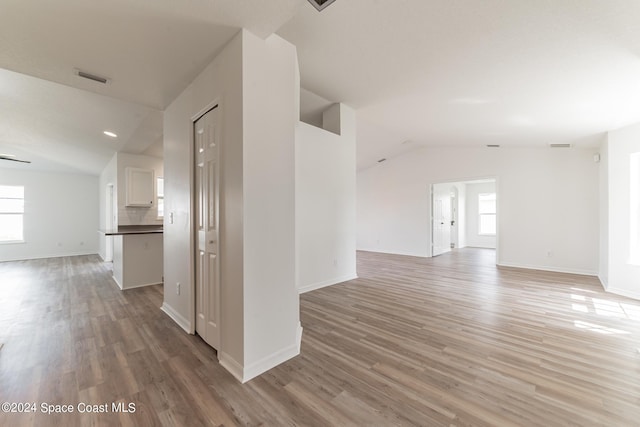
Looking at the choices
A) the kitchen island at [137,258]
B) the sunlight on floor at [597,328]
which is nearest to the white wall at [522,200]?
A: the sunlight on floor at [597,328]

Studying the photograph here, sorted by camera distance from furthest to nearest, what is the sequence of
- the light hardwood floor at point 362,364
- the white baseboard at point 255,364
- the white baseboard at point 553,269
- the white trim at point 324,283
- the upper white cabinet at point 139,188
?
the upper white cabinet at point 139,188
the white baseboard at point 553,269
the white trim at point 324,283
the white baseboard at point 255,364
the light hardwood floor at point 362,364

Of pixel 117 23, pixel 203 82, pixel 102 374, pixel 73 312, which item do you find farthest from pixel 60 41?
pixel 73 312

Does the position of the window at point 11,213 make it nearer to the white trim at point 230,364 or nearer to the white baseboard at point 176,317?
the white baseboard at point 176,317

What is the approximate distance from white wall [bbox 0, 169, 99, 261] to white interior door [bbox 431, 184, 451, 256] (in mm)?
11158

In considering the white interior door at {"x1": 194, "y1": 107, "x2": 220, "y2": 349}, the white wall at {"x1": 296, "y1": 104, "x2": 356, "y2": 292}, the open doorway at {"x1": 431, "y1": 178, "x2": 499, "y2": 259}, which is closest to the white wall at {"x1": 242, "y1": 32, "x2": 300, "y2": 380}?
the white interior door at {"x1": 194, "y1": 107, "x2": 220, "y2": 349}

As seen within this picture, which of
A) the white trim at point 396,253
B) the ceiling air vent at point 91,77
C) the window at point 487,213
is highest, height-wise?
the ceiling air vent at point 91,77

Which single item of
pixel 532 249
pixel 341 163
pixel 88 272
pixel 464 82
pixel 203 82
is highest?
pixel 464 82

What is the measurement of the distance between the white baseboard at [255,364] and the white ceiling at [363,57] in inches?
98.9

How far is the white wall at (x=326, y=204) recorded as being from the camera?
4.08 m

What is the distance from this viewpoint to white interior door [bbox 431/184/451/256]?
298 inches

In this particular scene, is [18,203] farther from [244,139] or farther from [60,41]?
[244,139]

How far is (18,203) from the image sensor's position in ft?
24.8

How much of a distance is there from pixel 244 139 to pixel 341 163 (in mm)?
2944

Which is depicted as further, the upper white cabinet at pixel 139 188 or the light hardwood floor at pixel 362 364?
the upper white cabinet at pixel 139 188
